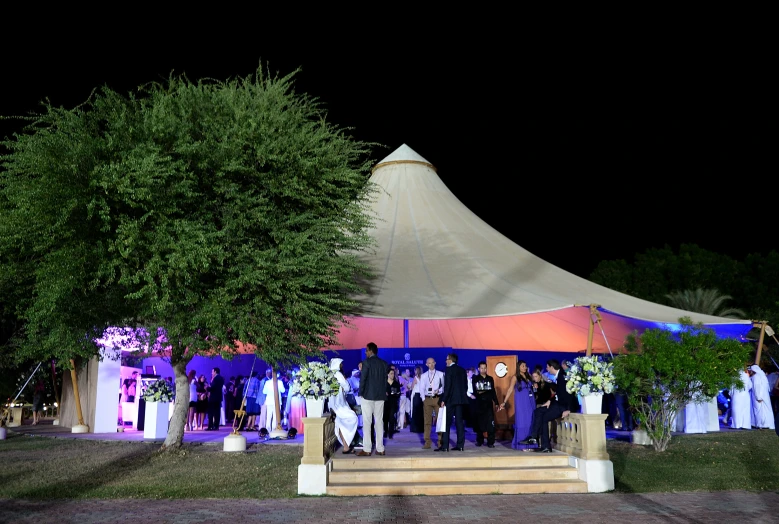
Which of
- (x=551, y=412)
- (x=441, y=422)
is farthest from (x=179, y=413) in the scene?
(x=551, y=412)

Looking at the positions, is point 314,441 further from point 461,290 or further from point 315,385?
point 461,290

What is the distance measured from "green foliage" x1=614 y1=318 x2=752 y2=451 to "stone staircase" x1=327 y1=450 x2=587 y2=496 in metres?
2.15

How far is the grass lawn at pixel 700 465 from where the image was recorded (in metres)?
6.77

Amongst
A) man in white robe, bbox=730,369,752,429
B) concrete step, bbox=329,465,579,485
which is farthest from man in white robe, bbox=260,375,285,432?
man in white robe, bbox=730,369,752,429

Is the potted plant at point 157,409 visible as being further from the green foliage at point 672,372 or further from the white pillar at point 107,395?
the green foliage at point 672,372

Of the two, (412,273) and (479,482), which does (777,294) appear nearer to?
(412,273)

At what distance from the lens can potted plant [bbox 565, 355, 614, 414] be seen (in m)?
7.27

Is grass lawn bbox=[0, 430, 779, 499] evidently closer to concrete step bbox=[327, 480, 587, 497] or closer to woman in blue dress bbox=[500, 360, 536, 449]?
concrete step bbox=[327, 480, 587, 497]

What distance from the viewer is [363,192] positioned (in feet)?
35.1

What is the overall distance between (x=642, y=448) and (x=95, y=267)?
26.6 feet

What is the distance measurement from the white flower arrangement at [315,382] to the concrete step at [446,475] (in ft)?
2.85

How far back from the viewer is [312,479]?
21.5ft

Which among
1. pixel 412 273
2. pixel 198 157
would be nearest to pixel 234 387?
pixel 412 273

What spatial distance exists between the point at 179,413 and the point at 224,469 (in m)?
2.00
